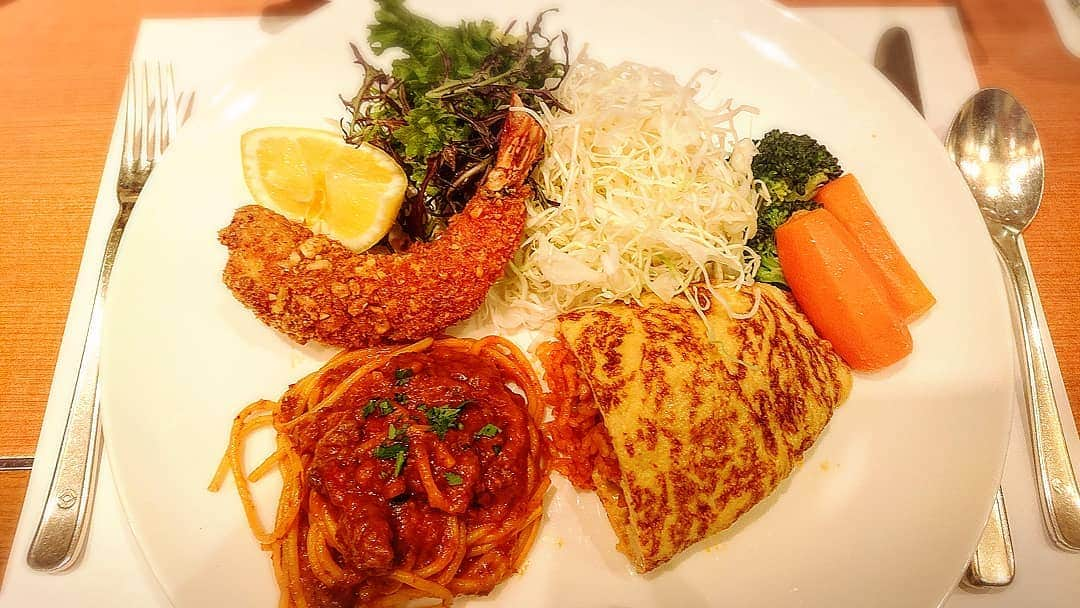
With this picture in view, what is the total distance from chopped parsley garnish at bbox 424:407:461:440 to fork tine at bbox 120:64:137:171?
6.85 ft

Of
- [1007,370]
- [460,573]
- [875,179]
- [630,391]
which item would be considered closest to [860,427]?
[1007,370]

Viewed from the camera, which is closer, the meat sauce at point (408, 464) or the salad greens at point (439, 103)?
the meat sauce at point (408, 464)

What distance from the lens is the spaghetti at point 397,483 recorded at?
6.67 feet

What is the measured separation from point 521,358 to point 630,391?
0.60 meters

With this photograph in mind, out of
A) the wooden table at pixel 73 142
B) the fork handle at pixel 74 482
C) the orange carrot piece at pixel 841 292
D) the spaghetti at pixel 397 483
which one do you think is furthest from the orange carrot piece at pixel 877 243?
the fork handle at pixel 74 482

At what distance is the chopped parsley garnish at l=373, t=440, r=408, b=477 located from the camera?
205 cm

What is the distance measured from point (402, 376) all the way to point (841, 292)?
5.71ft

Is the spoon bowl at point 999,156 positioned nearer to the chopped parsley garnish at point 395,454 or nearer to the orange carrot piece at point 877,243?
the orange carrot piece at point 877,243

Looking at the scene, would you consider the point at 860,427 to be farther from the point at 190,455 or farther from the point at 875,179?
the point at 190,455

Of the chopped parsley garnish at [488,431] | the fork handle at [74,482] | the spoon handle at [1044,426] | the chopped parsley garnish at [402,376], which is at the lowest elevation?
the fork handle at [74,482]

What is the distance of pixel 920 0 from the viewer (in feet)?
11.7

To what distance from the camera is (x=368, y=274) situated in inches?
94.5

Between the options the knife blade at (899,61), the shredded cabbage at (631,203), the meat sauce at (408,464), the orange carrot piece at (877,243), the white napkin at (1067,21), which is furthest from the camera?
the white napkin at (1067,21)

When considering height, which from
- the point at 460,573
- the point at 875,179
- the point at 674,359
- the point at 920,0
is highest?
the point at 920,0
